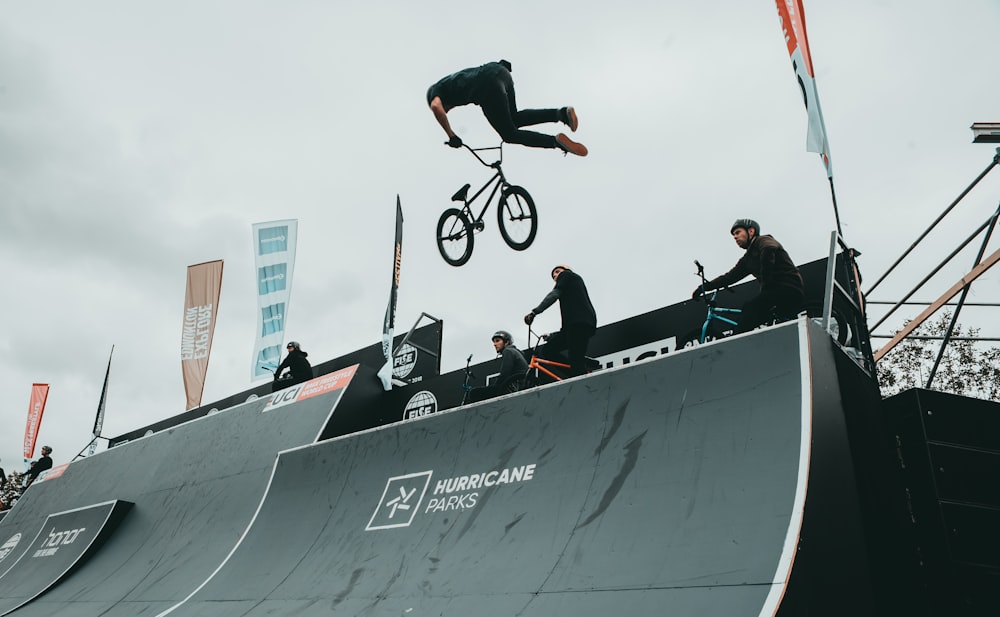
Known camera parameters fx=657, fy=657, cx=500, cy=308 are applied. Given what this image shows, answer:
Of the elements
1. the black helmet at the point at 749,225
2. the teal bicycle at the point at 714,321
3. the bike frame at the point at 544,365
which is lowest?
the teal bicycle at the point at 714,321

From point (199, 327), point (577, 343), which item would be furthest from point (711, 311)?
point (199, 327)

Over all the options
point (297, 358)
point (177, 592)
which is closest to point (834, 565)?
point (177, 592)

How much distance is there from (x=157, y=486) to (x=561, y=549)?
29.5 feet

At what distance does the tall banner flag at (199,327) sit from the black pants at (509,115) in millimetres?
13269

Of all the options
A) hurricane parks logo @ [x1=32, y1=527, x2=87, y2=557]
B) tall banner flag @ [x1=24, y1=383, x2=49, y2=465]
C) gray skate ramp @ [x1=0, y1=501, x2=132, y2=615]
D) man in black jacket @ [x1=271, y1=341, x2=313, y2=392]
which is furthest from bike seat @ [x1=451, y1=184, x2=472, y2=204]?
tall banner flag @ [x1=24, y1=383, x2=49, y2=465]

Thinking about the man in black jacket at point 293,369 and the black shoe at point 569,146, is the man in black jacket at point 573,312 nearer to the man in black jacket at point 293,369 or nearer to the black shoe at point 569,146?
Result: the black shoe at point 569,146

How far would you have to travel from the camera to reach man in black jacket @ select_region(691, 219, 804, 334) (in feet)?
17.3

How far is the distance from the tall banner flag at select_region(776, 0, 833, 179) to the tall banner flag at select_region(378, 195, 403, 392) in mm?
6850

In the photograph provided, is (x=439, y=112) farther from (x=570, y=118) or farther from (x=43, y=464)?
(x=43, y=464)

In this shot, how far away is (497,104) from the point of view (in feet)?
20.5

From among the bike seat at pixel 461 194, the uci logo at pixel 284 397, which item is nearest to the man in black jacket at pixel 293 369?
the uci logo at pixel 284 397

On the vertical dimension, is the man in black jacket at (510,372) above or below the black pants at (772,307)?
above

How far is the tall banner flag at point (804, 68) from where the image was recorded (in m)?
6.14

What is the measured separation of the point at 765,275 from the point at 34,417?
25609mm
